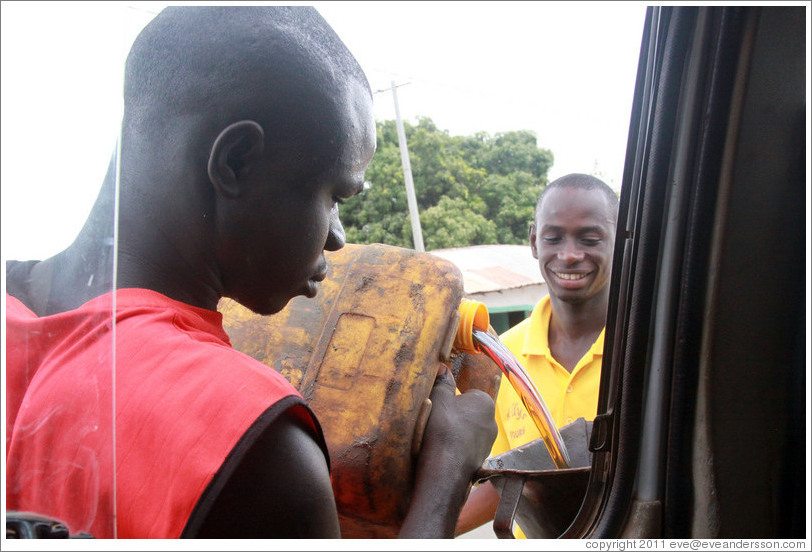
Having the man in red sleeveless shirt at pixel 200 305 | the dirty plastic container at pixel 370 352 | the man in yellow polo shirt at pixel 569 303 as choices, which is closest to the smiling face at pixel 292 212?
the man in red sleeveless shirt at pixel 200 305

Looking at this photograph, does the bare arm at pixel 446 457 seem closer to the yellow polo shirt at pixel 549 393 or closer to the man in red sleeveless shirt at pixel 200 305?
the man in red sleeveless shirt at pixel 200 305

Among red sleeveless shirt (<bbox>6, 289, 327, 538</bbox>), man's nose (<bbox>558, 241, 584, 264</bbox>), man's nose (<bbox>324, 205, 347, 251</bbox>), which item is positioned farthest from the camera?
man's nose (<bbox>558, 241, 584, 264</bbox>)

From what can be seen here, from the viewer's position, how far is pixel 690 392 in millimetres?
1161

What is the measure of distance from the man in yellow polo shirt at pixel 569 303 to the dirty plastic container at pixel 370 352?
1338mm

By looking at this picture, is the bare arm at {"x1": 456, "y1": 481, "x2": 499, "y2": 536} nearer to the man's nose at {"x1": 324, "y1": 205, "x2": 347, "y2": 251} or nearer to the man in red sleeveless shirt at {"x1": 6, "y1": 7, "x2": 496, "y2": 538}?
the man in red sleeveless shirt at {"x1": 6, "y1": 7, "x2": 496, "y2": 538}

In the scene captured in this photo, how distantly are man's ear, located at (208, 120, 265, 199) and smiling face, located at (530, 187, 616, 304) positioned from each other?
2.10 m

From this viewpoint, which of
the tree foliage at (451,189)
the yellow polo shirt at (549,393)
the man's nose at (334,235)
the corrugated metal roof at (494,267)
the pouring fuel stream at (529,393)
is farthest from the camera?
the tree foliage at (451,189)

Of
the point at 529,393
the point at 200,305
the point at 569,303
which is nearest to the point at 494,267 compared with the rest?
the point at 569,303

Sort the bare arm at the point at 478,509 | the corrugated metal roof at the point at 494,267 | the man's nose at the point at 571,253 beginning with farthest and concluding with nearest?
the corrugated metal roof at the point at 494,267, the man's nose at the point at 571,253, the bare arm at the point at 478,509

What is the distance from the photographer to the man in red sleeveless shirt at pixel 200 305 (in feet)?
2.96

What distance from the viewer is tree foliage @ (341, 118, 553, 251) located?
15.9 meters

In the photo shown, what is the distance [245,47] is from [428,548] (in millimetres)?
819

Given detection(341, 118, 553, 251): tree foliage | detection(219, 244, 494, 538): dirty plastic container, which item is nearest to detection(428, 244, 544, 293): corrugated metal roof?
detection(341, 118, 553, 251): tree foliage

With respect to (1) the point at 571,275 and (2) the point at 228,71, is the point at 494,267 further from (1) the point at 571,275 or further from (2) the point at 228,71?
(2) the point at 228,71
